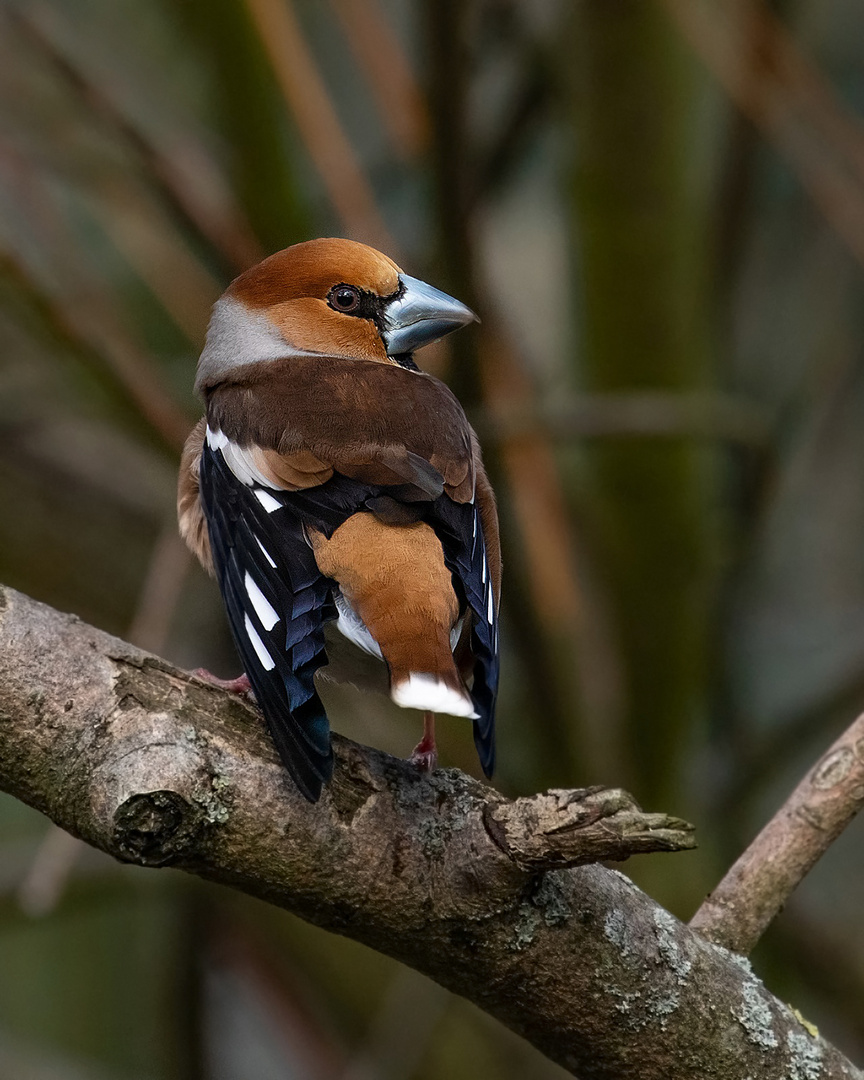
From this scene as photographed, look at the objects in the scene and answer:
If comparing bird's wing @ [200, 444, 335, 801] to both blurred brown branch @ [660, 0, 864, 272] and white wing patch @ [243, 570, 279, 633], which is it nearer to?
white wing patch @ [243, 570, 279, 633]

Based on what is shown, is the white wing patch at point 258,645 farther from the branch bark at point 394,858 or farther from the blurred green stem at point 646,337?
the blurred green stem at point 646,337

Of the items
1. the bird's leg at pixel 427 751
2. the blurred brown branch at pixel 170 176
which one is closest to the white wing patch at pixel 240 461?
the bird's leg at pixel 427 751

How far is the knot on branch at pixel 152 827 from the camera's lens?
155cm

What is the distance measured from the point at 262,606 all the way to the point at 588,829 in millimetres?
751

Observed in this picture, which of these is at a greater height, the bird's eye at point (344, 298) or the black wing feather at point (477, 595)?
the bird's eye at point (344, 298)

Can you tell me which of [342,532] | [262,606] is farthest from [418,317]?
[262,606]

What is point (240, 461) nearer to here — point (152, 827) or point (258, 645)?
point (258, 645)

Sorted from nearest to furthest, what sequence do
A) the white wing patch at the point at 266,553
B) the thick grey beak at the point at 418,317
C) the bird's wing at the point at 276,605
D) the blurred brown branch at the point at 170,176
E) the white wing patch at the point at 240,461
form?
1. the bird's wing at the point at 276,605
2. the white wing patch at the point at 266,553
3. the white wing patch at the point at 240,461
4. the thick grey beak at the point at 418,317
5. the blurred brown branch at the point at 170,176

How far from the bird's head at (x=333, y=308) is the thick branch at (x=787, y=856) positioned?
1.41 metres

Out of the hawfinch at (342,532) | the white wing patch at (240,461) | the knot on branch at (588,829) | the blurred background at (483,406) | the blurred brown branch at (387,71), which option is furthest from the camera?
the blurred brown branch at (387,71)

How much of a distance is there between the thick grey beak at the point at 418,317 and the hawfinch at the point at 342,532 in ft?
0.04

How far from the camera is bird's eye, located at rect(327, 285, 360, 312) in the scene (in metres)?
3.04

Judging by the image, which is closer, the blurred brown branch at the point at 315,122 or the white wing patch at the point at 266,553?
the white wing patch at the point at 266,553

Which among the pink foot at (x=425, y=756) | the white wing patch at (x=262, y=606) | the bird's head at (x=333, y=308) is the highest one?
the bird's head at (x=333, y=308)
